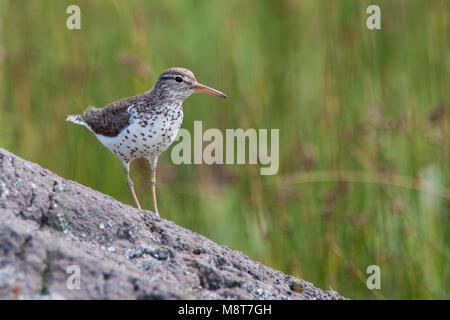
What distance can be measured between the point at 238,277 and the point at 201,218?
13.3 feet

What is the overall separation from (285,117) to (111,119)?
3.47m

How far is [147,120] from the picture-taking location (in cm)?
524

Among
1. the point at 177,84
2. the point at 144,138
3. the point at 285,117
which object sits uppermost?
the point at 285,117

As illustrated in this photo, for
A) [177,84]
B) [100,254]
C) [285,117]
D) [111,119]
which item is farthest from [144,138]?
[285,117]

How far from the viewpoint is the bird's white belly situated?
16.8ft

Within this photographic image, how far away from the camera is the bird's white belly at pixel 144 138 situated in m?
5.12

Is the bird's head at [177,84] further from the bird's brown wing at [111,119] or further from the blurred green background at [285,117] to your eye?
the blurred green background at [285,117]

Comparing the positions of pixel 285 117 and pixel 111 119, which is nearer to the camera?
pixel 111 119

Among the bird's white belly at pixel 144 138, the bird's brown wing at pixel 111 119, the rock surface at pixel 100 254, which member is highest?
the bird's brown wing at pixel 111 119

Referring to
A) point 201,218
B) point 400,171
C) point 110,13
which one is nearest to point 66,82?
point 110,13

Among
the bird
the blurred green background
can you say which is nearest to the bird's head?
the bird

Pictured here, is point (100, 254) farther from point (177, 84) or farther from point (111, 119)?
point (177, 84)

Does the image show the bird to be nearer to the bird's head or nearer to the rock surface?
the bird's head

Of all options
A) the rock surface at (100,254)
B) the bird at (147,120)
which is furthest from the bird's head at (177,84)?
the rock surface at (100,254)
